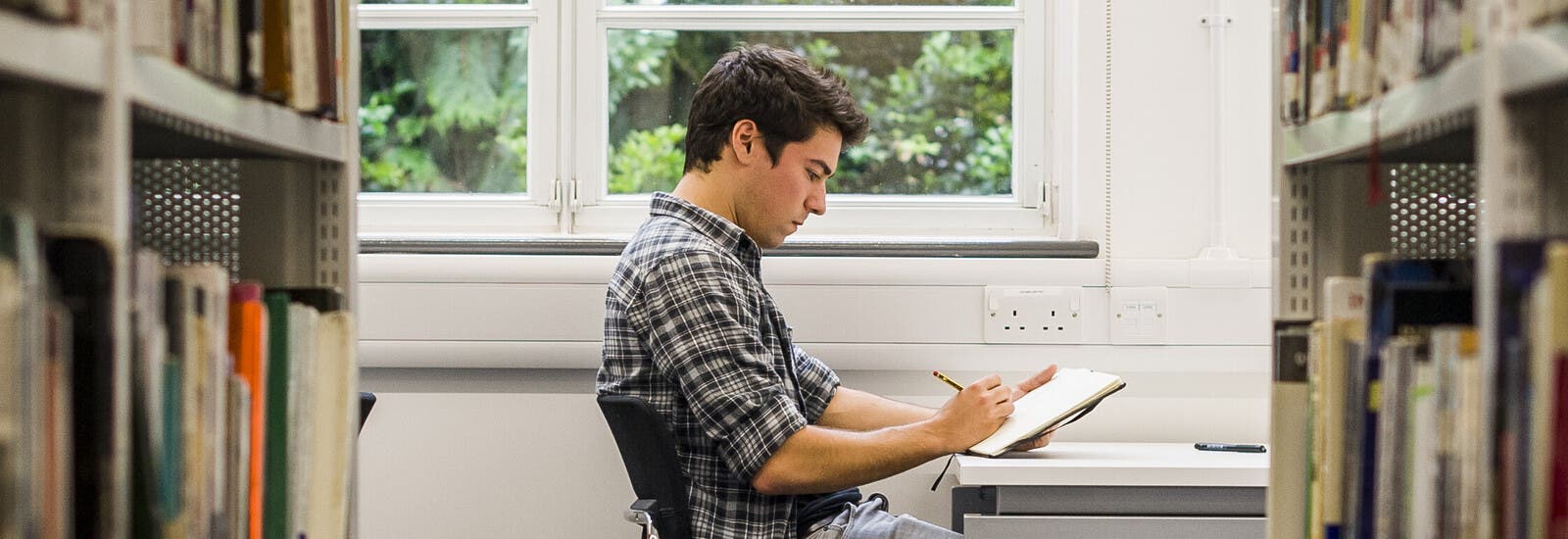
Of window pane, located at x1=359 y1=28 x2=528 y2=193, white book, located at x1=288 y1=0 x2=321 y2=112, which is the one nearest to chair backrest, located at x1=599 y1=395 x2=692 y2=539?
white book, located at x1=288 y1=0 x2=321 y2=112

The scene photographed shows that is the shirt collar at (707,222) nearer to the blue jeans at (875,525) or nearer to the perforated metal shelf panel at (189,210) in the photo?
the blue jeans at (875,525)

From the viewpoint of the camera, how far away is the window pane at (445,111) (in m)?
2.47

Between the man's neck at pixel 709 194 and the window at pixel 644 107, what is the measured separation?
63 cm

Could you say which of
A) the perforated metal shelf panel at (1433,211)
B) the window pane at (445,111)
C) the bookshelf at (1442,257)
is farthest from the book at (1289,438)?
the window pane at (445,111)

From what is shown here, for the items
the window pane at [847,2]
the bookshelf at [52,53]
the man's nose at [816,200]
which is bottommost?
the man's nose at [816,200]

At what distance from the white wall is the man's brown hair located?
1.58 feet

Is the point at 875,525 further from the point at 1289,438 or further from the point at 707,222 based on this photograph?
the point at 1289,438

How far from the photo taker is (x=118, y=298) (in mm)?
725

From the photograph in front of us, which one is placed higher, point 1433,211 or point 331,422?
point 1433,211

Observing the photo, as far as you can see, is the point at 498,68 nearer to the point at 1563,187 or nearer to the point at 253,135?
the point at 253,135

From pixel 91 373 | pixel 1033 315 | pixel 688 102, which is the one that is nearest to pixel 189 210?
pixel 91 373

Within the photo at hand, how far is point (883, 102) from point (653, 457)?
3.80 feet

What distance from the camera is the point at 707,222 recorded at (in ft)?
5.63

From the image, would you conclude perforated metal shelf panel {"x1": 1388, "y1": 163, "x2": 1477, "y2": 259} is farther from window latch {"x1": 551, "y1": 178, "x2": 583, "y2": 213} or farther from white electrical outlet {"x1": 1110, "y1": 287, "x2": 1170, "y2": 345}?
window latch {"x1": 551, "y1": 178, "x2": 583, "y2": 213}
